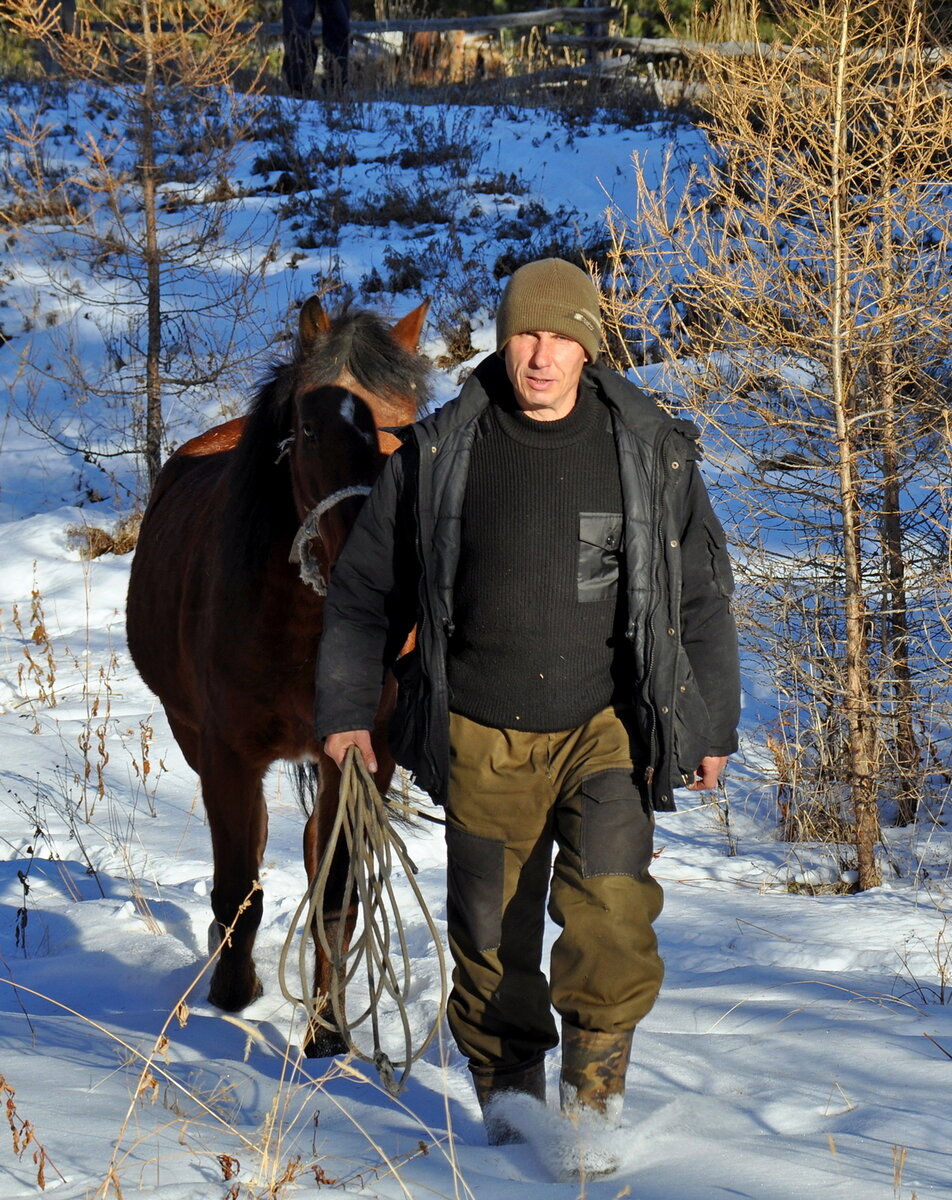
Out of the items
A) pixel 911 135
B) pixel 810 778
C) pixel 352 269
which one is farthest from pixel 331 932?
pixel 352 269

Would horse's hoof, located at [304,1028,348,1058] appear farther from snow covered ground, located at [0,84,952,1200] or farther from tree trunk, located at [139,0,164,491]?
tree trunk, located at [139,0,164,491]

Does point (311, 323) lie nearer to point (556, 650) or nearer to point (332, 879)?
point (556, 650)

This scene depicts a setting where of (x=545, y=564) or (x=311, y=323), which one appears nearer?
(x=545, y=564)

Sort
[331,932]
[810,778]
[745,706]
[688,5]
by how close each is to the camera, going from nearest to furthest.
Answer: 1. [331,932]
2. [810,778]
3. [745,706]
4. [688,5]

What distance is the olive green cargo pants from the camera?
261 cm

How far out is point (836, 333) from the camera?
5.01m

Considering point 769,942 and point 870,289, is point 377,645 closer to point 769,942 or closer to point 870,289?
point 769,942

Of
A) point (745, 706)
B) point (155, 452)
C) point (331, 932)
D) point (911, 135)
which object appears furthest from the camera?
point (155, 452)

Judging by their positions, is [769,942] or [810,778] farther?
[810,778]

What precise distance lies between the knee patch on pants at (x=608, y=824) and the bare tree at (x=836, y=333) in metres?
2.82

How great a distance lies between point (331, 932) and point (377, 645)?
134 centimetres

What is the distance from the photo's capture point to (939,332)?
523 cm

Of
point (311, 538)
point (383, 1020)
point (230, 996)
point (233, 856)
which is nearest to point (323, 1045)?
point (383, 1020)

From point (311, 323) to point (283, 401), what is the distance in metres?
0.25
